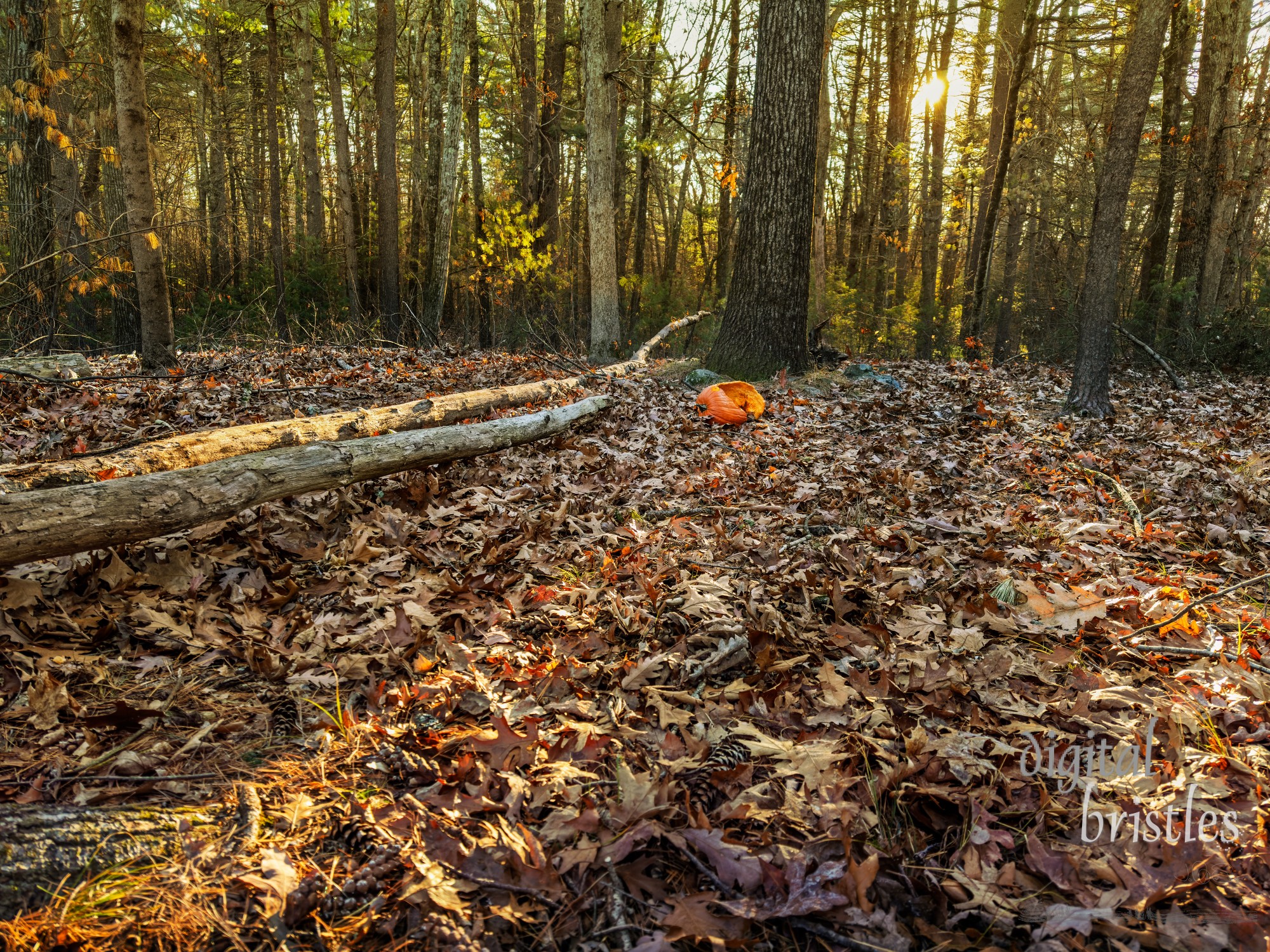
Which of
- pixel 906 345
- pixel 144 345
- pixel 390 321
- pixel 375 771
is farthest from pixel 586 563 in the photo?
pixel 906 345

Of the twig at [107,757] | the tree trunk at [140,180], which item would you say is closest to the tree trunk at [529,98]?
the tree trunk at [140,180]

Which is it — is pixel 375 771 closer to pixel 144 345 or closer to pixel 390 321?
pixel 144 345

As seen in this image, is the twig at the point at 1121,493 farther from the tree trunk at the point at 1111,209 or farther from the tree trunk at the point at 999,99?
the tree trunk at the point at 999,99

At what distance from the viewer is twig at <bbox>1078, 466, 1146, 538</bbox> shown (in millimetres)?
4207

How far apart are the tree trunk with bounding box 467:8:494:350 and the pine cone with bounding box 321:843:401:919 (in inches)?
516

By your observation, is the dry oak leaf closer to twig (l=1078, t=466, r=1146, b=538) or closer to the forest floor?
the forest floor

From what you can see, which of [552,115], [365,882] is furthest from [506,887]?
[552,115]

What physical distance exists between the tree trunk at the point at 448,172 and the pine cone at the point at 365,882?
11027 mm

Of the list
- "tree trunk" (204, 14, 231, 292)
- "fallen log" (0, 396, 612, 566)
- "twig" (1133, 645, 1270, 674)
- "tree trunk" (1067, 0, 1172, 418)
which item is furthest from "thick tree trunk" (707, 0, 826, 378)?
"tree trunk" (204, 14, 231, 292)

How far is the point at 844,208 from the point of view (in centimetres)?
2311

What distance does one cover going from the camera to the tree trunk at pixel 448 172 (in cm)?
1207

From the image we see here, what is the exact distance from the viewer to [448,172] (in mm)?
12727

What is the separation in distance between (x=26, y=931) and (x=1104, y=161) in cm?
934

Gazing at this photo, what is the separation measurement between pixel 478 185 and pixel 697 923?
56.5 ft
